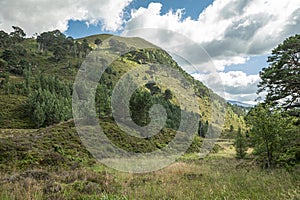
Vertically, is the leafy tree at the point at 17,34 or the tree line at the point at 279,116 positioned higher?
the leafy tree at the point at 17,34

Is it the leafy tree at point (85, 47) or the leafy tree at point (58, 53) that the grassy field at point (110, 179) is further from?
the leafy tree at point (85, 47)

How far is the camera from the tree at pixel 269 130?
11.7 meters

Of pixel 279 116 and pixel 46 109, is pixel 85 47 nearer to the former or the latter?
pixel 46 109

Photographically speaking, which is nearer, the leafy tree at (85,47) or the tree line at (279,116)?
the tree line at (279,116)

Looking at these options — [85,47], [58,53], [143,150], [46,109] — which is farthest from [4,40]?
[143,150]

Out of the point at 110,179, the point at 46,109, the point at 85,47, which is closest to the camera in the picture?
the point at 110,179

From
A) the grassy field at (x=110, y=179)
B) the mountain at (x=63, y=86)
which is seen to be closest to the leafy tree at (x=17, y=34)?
the mountain at (x=63, y=86)

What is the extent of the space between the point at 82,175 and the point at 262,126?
8932 mm

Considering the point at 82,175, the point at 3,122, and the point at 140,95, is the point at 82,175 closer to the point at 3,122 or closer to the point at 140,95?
the point at 140,95

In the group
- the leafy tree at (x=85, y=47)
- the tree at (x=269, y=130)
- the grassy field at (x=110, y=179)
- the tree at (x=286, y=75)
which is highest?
the leafy tree at (x=85, y=47)

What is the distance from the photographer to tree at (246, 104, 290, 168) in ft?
38.3

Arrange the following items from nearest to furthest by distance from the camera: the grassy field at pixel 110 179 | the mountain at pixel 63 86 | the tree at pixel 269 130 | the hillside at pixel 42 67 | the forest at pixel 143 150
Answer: the grassy field at pixel 110 179
the forest at pixel 143 150
the tree at pixel 269 130
the mountain at pixel 63 86
the hillside at pixel 42 67

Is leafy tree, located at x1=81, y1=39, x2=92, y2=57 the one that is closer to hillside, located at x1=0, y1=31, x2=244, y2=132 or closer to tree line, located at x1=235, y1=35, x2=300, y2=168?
hillside, located at x1=0, y1=31, x2=244, y2=132

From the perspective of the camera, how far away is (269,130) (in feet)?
38.9
